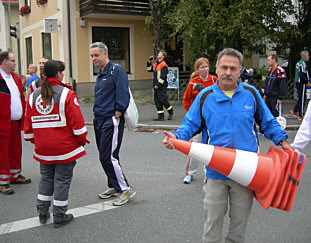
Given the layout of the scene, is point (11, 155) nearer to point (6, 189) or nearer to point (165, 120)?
point (6, 189)

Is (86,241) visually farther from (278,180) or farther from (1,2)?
(1,2)

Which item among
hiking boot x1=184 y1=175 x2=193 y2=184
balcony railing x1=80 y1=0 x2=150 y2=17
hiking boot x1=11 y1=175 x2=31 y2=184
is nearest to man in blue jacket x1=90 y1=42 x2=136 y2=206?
hiking boot x1=184 y1=175 x2=193 y2=184

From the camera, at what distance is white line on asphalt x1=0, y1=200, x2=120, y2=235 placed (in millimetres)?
3953

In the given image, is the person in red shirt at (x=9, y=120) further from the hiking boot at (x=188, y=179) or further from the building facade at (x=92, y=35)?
the building facade at (x=92, y=35)

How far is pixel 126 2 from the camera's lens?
1630 cm

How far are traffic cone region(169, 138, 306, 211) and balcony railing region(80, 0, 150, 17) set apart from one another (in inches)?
558

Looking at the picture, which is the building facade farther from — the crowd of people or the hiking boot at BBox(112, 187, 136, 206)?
the hiking boot at BBox(112, 187, 136, 206)

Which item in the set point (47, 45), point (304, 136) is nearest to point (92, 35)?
point (47, 45)

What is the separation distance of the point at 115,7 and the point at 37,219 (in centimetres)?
1341

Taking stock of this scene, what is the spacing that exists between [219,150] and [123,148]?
17.2ft

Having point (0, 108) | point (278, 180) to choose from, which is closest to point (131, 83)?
point (0, 108)

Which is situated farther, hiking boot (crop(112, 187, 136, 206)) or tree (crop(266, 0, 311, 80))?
tree (crop(266, 0, 311, 80))

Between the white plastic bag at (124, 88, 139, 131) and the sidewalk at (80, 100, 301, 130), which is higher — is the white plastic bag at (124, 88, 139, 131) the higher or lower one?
Result: the higher one

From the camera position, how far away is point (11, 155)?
5.43m
